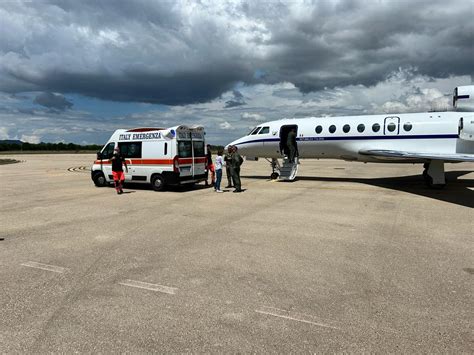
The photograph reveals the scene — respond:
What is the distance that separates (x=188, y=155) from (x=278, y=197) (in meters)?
4.27

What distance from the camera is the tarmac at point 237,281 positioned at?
145 inches

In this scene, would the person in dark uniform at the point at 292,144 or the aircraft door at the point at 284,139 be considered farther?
the aircraft door at the point at 284,139

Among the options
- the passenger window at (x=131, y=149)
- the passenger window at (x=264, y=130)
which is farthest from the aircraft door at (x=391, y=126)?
the passenger window at (x=131, y=149)

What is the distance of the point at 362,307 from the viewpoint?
437 centimetres

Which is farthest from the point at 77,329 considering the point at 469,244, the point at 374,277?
the point at 469,244

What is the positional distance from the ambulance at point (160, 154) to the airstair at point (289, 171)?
5.00 meters

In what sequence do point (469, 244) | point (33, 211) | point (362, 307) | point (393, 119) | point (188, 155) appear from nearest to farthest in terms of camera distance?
point (362, 307) < point (469, 244) < point (33, 211) < point (188, 155) < point (393, 119)

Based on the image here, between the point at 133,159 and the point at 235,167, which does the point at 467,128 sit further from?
the point at 133,159

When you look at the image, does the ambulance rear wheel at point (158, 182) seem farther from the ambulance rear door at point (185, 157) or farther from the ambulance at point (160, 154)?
the ambulance rear door at point (185, 157)

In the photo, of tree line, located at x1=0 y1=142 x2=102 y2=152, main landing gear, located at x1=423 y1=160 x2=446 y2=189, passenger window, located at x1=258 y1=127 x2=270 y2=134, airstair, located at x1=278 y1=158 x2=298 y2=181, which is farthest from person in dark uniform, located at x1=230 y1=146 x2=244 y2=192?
tree line, located at x1=0 y1=142 x2=102 y2=152

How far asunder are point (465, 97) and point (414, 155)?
13.5 ft

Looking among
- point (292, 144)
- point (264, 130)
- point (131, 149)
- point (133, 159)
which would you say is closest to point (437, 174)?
point (292, 144)

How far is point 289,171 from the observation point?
19.3 m

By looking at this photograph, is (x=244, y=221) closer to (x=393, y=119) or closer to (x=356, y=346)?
(x=356, y=346)
